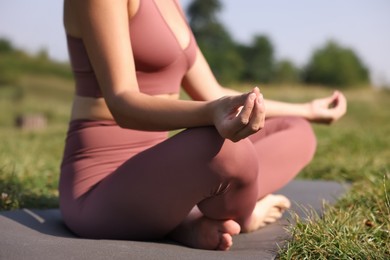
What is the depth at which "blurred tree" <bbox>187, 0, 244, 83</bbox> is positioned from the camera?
1292 inches

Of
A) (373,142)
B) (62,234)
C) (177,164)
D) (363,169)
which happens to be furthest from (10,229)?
(373,142)

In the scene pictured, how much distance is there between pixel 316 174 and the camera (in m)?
4.16

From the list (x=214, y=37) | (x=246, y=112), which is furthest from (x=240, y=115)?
(x=214, y=37)

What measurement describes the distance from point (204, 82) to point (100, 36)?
2.37 ft

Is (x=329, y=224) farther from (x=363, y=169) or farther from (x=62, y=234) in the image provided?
(x=363, y=169)

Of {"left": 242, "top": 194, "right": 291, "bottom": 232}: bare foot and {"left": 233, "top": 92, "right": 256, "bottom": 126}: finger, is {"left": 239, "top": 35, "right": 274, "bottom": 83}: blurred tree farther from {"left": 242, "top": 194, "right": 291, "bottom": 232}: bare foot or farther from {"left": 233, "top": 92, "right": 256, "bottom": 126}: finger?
{"left": 233, "top": 92, "right": 256, "bottom": 126}: finger

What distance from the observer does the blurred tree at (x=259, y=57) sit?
38625 mm

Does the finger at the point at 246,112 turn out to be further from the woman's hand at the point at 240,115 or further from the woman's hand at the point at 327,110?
the woman's hand at the point at 327,110

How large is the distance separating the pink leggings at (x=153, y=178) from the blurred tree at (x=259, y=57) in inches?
1443

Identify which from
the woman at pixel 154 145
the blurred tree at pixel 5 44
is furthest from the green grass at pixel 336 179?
the blurred tree at pixel 5 44

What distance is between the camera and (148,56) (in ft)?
6.46

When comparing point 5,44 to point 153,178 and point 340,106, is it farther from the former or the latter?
point 153,178

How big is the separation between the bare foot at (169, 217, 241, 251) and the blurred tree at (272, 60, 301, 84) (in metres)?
39.2

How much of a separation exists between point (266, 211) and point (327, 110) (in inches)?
22.7
